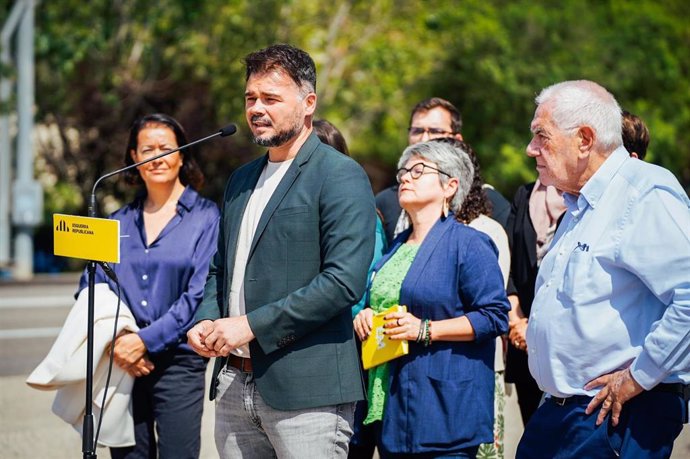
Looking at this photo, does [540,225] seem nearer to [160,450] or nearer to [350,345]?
[350,345]

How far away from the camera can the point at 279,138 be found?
11.1ft

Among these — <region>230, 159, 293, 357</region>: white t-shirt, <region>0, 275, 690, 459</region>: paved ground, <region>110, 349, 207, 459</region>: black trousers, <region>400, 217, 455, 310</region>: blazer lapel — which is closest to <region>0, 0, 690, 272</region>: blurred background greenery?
<region>0, 275, 690, 459</region>: paved ground

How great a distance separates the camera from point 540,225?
4.78 meters

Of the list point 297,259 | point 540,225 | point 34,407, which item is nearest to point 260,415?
point 297,259

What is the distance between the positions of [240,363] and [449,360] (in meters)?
0.98

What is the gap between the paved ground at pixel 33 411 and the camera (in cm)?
624

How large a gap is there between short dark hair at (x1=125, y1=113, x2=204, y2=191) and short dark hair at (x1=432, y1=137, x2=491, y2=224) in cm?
131

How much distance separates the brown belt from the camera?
3431 mm

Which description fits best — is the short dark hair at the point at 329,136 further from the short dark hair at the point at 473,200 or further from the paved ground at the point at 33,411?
the paved ground at the point at 33,411

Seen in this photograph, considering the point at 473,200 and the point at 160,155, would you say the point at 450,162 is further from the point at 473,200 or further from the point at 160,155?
the point at 160,155

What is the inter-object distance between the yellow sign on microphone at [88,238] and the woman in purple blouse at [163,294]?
697mm

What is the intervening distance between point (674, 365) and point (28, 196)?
654 inches

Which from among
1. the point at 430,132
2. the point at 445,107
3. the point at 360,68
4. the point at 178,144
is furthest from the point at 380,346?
the point at 360,68

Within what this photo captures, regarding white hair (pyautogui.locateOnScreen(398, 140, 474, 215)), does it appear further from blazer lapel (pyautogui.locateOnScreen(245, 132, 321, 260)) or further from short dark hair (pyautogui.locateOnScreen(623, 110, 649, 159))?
blazer lapel (pyautogui.locateOnScreen(245, 132, 321, 260))
